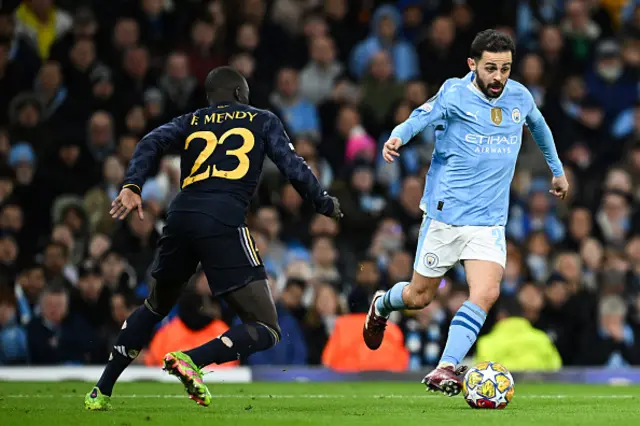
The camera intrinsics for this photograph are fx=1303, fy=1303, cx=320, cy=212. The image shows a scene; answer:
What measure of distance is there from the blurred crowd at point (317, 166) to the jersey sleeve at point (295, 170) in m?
5.16

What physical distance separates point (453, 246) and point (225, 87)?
2047mm

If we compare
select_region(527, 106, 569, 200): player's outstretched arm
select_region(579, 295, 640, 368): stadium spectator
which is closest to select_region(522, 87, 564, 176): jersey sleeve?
select_region(527, 106, 569, 200): player's outstretched arm

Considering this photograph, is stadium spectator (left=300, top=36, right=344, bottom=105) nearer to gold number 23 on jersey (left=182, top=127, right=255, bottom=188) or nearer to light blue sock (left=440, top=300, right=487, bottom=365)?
light blue sock (left=440, top=300, right=487, bottom=365)

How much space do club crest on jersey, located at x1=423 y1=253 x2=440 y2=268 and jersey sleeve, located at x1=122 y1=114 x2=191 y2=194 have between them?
2.08m

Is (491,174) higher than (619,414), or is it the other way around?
(491,174)

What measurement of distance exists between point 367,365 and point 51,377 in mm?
3301

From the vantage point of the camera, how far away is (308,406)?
31.0 ft

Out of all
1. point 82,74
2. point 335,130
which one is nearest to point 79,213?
point 82,74

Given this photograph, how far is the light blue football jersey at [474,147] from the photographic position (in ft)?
31.0

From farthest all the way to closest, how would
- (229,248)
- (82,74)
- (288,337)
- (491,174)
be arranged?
1. (82,74)
2. (288,337)
3. (491,174)
4. (229,248)

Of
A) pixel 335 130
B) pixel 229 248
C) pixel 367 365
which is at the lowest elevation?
pixel 367 365

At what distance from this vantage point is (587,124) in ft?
57.5

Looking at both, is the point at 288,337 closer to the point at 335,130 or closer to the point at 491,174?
the point at 335,130

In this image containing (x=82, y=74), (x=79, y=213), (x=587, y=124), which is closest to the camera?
(x=79, y=213)
